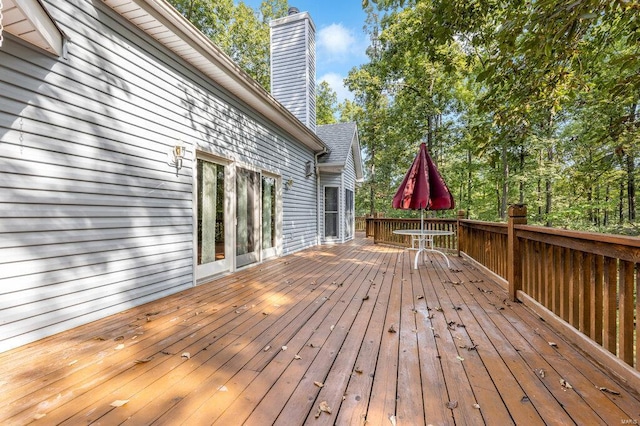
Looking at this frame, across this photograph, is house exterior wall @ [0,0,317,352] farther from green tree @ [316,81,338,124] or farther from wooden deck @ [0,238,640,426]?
green tree @ [316,81,338,124]

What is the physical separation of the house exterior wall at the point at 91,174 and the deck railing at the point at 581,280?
416 cm

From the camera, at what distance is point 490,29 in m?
3.54

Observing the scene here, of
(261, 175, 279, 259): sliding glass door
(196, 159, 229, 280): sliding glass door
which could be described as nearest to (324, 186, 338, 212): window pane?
(261, 175, 279, 259): sliding glass door

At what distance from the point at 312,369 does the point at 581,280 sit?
2193 millimetres

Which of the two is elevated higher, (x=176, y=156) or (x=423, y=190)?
(x=176, y=156)

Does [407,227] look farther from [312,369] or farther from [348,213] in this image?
[312,369]

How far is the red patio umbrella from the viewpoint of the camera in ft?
16.8

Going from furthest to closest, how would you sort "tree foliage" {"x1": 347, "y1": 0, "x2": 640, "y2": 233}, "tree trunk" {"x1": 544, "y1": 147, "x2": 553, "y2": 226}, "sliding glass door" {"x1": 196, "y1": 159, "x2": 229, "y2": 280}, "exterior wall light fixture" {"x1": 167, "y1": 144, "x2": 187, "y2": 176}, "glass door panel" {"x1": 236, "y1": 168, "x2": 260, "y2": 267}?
"tree trunk" {"x1": 544, "y1": 147, "x2": 553, "y2": 226}
"glass door panel" {"x1": 236, "y1": 168, "x2": 260, "y2": 267}
"sliding glass door" {"x1": 196, "y1": 159, "x2": 229, "y2": 280}
"exterior wall light fixture" {"x1": 167, "y1": 144, "x2": 187, "y2": 176}
"tree foliage" {"x1": 347, "y1": 0, "x2": 640, "y2": 233}

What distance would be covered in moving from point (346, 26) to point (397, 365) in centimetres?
1920

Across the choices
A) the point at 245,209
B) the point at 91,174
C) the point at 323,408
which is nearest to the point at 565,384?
the point at 323,408

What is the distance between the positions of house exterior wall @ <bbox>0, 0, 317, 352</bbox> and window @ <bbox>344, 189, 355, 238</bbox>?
707cm

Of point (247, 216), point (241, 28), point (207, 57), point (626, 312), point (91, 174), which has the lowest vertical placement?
point (626, 312)

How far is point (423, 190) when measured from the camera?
5.09 m

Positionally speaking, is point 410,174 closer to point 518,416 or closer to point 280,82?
point 518,416
